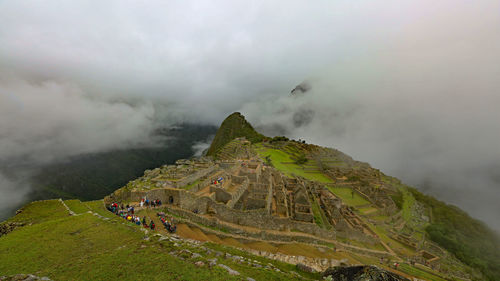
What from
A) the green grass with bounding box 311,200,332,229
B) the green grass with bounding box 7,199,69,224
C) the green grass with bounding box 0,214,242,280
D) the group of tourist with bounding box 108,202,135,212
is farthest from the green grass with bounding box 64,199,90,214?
the green grass with bounding box 311,200,332,229

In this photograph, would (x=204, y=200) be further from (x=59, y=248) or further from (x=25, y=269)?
(x=25, y=269)

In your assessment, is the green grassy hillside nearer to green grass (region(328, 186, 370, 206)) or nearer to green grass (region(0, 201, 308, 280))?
green grass (region(328, 186, 370, 206))

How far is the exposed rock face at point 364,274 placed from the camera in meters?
7.62

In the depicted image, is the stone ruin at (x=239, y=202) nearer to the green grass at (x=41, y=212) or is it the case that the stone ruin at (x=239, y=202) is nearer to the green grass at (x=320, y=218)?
the green grass at (x=320, y=218)

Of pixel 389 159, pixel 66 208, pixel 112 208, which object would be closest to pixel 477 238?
pixel 112 208

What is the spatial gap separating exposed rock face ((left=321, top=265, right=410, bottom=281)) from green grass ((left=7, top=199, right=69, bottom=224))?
956 inches

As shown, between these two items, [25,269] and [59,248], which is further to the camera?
[59,248]

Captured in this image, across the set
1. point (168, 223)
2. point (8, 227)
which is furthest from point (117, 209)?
point (8, 227)

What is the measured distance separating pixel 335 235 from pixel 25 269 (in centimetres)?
3082

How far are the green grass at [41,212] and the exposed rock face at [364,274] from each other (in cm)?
2428

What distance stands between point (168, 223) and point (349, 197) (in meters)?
54.8

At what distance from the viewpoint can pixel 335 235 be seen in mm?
26422

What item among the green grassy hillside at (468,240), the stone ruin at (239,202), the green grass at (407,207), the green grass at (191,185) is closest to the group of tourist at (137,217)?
the stone ruin at (239,202)

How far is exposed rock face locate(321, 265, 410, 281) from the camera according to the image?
300 inches
